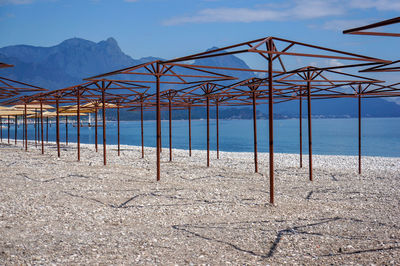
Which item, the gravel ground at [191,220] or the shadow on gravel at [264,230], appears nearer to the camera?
the gravel ground at [191,220]

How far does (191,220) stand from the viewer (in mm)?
8945

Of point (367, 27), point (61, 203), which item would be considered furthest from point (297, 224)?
point (61, 203)

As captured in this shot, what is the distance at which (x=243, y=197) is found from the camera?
11.7m

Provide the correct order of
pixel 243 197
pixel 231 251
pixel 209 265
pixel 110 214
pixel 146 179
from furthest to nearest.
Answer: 1. pixel 146 179
2. pixel 243 197
3. pixel 110 214
4. pixel 231 251
5. pixel 209 265

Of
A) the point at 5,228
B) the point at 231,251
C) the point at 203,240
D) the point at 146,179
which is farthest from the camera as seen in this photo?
the point at 146,179

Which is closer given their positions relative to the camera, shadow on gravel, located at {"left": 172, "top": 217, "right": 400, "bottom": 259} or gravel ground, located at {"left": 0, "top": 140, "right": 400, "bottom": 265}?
gravel ground, located at {"left": 0, "top": 140, "right": 400, "bottom": 265}

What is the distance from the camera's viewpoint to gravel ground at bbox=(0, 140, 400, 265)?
6.57 metres

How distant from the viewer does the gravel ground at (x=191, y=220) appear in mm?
6570

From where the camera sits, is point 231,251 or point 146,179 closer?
→ point 231,251

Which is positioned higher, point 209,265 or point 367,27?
point 367,27

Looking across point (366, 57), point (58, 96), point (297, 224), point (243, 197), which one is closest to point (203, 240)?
point (297, 224)

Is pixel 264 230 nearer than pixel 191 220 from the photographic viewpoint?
Yes

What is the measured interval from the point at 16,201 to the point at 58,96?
11.6 m

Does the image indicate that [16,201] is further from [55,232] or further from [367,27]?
[367,27]
